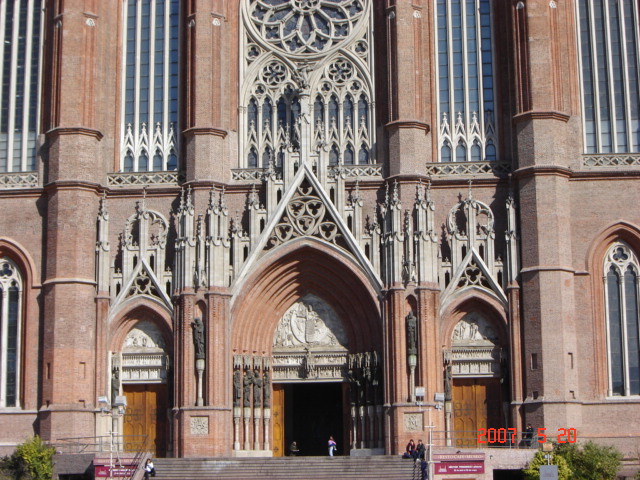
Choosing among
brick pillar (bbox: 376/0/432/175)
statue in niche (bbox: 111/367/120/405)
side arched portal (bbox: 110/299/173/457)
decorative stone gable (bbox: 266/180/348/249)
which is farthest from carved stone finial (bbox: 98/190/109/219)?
brick pillar (bbox: 376/0/432/175)

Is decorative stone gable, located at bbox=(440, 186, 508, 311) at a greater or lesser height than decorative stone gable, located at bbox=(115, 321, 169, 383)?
greater

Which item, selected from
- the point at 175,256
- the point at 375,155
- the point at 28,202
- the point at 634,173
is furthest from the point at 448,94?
the point at 28,202

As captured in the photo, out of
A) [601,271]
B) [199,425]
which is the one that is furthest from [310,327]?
[601,271]

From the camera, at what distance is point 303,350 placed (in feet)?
148

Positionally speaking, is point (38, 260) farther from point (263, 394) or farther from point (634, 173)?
point (634, 173)

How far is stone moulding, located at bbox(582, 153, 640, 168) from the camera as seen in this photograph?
44.0m

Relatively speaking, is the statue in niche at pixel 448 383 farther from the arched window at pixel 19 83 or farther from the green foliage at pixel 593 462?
the arched window at pixel 19 83

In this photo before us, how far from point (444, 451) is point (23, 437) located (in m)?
15.7

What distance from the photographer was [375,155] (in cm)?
4562

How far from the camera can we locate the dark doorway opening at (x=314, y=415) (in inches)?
1873

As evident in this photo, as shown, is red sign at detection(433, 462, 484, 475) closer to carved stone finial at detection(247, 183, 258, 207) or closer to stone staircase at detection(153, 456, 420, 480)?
stone staircase at detection(153, 456, 420, 480)

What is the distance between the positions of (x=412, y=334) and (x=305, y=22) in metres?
13.7

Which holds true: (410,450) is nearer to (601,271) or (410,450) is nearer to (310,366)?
(310,366)

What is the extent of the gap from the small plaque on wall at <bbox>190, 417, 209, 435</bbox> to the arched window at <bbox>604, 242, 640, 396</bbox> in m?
14.4
